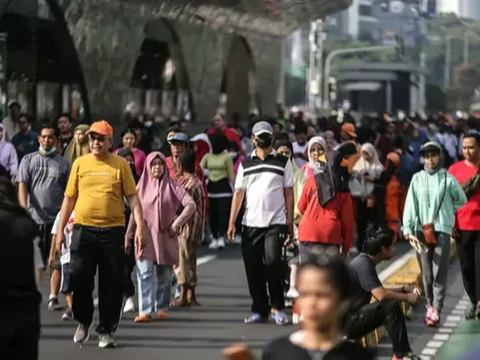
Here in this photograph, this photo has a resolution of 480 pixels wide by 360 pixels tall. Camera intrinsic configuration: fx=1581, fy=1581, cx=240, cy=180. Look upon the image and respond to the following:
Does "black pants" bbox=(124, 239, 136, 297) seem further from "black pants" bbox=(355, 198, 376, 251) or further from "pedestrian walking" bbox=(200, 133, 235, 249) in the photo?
"black pants" bbox=(355, 198, 376, 251)

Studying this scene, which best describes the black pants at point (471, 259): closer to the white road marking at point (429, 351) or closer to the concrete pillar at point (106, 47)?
the white road marking at point (429, 351)

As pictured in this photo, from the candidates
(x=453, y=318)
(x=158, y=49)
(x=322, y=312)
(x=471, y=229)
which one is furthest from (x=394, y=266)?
(x=158, y=49)

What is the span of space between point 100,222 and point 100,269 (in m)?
0.36

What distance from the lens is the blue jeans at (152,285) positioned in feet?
42.0

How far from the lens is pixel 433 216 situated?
1290cm

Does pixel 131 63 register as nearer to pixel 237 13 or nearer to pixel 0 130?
pixel 237 13

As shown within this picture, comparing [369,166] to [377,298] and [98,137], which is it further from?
[377,298]

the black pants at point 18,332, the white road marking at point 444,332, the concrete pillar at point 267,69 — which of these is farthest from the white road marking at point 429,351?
the concrete pillar at point 267,69

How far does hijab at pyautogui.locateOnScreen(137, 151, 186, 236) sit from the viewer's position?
12938mm

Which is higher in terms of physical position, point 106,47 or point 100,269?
point 106,47

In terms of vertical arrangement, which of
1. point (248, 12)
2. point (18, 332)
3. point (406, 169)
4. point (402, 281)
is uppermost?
point (248, 12)

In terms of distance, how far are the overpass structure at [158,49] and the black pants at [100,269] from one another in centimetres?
1276

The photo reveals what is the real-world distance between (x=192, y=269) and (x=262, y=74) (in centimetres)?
3236

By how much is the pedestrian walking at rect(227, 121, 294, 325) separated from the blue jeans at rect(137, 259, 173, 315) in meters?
0.66
